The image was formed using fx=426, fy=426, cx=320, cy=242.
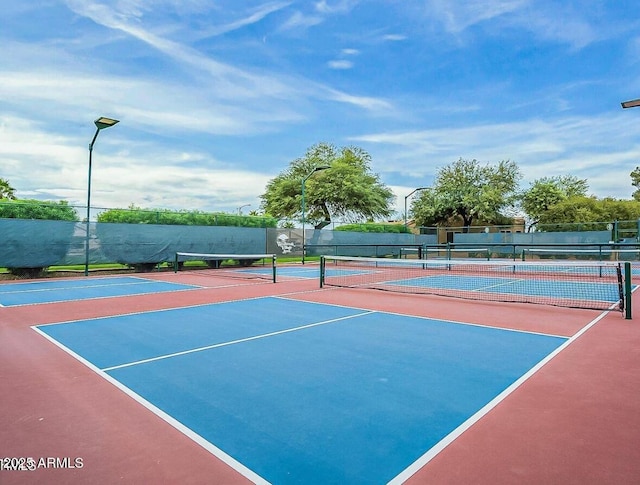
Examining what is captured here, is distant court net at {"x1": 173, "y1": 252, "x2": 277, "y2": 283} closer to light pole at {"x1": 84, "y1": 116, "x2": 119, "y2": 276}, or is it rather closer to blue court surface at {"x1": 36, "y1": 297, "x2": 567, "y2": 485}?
light pole at {"x1": 84, "y1": 116, "x2": 119, "y2": 276}

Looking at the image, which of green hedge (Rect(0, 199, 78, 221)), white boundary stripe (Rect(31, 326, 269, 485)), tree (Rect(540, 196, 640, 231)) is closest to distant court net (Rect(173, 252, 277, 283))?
green hedge (Rect(0, 199, 78, 221))

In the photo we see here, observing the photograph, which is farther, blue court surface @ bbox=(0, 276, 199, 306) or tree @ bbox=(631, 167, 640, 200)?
tree @ bbox=(631, 167, 640, 200)

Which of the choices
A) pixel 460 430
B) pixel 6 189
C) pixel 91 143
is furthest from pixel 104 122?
pixel 6 189

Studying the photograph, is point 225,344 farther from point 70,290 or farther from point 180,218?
point 180,218

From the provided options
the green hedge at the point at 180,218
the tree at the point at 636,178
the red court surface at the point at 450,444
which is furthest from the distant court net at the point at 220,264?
the tree at the point at 636,178

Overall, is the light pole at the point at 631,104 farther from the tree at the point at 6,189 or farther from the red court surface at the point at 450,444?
the tree at the point at 6,189

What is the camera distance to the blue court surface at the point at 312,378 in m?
2.62

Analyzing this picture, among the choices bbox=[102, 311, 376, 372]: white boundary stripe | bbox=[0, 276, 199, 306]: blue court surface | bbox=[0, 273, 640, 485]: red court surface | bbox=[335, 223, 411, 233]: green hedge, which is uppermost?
bbox=[335, 223, 411, 233]: green hedge

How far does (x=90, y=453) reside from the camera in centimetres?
262

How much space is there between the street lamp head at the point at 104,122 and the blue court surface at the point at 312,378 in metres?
8.56

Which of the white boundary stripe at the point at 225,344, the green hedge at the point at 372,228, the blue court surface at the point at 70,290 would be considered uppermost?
the green hedge at the point at 372,228

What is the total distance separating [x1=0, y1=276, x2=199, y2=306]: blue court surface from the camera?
966 centimetres

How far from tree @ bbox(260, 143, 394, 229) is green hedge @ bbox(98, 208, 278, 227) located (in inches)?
439

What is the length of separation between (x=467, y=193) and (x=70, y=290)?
3511 cm
